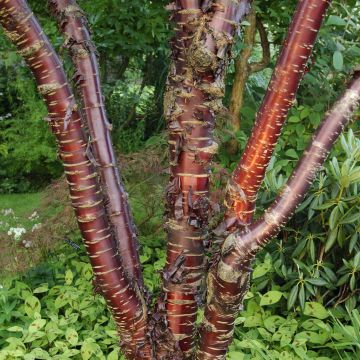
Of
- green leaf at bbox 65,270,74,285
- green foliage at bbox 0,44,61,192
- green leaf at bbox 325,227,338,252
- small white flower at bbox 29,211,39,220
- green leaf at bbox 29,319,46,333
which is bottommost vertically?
green foliage at bbox 0,44,61,192

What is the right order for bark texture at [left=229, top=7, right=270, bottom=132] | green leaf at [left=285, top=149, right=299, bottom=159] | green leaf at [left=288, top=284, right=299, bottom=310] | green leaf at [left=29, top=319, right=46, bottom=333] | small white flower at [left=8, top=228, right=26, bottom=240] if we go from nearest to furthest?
green leaf at [left=29, top=319, right=46, bottom=333], green leaf at [left=288, top=284, right=299, bottom=310], small white flower at [left=8, top=228, right=26, bottom=240], green leaf at [left=285, top=149, right=299, bottom=159], bark texture at [left=229, top=7, right=270, bottom=132]

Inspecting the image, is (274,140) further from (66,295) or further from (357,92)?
(66,295)

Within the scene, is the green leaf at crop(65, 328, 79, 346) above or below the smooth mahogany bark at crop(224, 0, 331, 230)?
below

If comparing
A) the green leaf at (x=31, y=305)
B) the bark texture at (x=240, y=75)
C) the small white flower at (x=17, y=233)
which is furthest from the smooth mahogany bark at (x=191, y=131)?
the bark texture at (x=240, y=75)

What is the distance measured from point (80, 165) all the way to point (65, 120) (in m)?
0.11

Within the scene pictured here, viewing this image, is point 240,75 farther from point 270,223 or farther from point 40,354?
point 270,223

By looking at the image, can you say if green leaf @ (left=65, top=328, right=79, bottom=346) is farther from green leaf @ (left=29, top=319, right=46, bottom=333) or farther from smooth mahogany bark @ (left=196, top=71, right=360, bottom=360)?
smooth mahogany bark @ (left=196, top=71, right=360, bottom=360)

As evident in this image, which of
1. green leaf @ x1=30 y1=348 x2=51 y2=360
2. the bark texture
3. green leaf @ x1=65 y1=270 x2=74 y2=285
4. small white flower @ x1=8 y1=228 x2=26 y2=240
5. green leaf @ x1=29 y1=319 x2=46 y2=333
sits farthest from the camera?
the bark texture

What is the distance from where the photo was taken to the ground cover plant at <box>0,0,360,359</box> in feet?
3.37

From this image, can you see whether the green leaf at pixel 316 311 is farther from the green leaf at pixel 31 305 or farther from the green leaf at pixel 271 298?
the green leaf at pixel 31 305

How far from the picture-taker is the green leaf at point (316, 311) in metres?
2.49

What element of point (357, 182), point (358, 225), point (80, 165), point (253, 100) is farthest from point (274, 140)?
point (253, 100)

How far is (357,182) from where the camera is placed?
267 cm

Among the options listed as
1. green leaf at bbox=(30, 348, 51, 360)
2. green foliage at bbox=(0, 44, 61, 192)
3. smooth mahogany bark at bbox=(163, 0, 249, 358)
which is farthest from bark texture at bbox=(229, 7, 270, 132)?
smooth mahogany bark at bbox=(163, 0, 249, 358)
